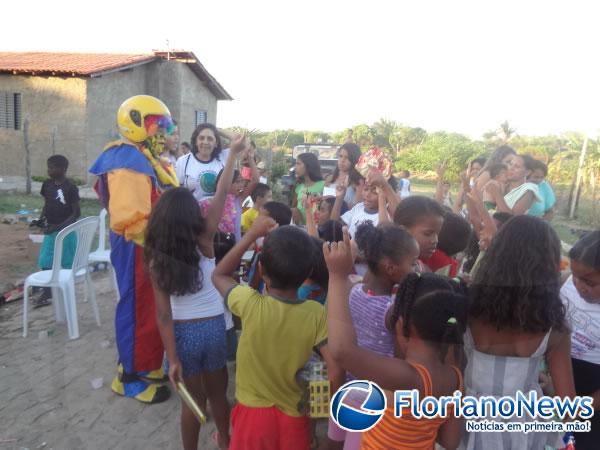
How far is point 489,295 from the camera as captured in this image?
1542mm

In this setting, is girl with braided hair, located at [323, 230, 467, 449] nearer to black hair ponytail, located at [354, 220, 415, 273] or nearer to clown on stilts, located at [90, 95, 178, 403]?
black hair ponytail, located at [354, 220, 415, 273]

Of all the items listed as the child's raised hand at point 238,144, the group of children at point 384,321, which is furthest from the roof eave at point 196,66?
the group of children at point 384,321

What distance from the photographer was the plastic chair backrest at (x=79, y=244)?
3.83 metres

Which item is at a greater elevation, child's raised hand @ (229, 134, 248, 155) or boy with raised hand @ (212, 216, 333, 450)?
child's raised hand @ (229, 134, 248, 155)

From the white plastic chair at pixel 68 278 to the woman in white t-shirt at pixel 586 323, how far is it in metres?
3.61

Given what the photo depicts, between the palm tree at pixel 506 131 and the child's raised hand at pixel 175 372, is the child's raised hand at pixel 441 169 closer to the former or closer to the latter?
the palm tree at pixel 506 131

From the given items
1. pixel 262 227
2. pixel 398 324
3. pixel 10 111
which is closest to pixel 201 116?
pixel 10 111

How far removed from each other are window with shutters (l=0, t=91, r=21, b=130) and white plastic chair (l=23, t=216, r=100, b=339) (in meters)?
10.8

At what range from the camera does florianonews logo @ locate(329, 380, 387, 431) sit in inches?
61.9

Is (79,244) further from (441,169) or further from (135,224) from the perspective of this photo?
(441,169)

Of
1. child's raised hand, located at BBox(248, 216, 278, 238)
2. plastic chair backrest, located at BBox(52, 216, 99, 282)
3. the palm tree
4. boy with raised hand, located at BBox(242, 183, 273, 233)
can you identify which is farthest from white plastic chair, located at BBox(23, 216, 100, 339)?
the palm tree

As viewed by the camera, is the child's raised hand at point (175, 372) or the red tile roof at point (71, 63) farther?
the red tile roof at point (71, 63)

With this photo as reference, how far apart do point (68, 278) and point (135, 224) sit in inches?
62.5

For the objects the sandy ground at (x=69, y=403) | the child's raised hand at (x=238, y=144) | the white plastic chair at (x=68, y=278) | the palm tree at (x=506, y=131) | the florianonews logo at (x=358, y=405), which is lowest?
the sandy ground at (x=69, y=403)
